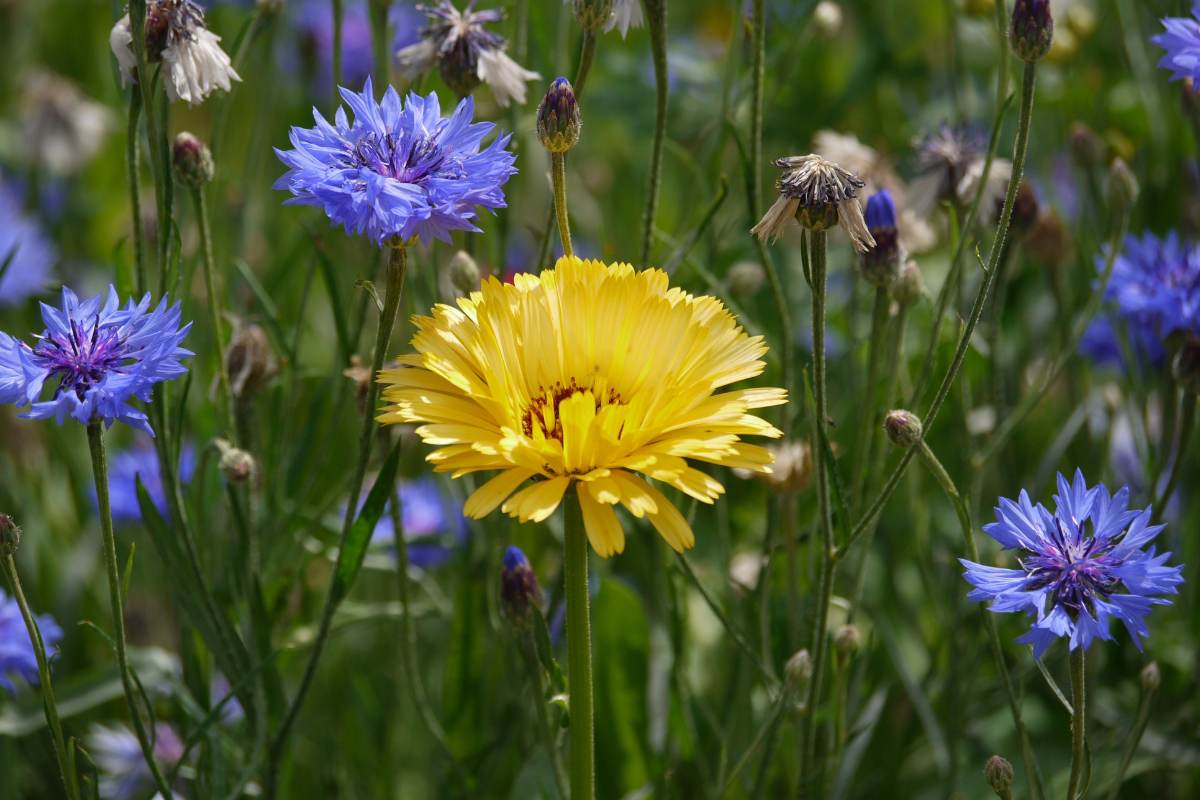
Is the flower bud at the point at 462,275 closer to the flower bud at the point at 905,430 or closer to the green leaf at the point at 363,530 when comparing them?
the green leaf at the point at 363,530

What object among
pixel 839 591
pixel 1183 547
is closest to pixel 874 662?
pixel 839 591

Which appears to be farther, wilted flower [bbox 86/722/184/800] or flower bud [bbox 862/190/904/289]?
wilted flower [bbox 86/722/184/800]

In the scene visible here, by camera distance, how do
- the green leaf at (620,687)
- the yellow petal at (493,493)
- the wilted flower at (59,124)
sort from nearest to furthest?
the yellow petal at (493,493) → the green leaf at (620,687) → the wilted flower at (59,124)

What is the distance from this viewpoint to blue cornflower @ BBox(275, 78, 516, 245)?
2.67 ft

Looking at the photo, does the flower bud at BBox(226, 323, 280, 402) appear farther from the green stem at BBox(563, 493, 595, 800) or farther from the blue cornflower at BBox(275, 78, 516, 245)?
the green stem at BBox(563, 493, 595, 800)

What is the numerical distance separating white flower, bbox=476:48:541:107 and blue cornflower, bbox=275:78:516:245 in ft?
0.58

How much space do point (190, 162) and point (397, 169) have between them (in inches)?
9.0

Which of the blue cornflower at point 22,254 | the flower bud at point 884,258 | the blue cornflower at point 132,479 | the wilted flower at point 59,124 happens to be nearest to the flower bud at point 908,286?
the flower bud at point 884,258

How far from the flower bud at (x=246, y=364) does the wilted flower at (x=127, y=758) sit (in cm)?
45

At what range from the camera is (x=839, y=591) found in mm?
1451

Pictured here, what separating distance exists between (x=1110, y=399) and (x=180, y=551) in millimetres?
859

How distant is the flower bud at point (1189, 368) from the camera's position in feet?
3.53

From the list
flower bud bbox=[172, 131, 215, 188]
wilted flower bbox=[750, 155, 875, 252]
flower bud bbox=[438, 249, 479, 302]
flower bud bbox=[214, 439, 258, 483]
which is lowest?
flower bud bbox=[214, 439, 258, 483]

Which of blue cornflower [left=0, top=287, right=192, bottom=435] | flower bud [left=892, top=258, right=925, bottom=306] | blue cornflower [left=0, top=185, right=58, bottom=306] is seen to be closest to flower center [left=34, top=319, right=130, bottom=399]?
blue cornflower [left=0, top=287, right=192, bottom=435]
